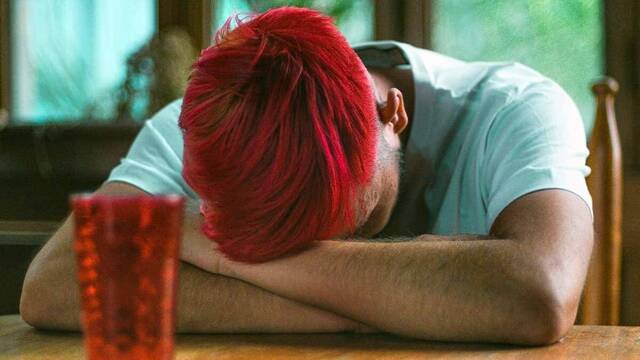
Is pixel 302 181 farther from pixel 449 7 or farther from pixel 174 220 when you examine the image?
pixel 449 7

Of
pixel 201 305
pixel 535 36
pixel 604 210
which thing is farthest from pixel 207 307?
pixel 535 36

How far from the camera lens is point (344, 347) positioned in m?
1.00

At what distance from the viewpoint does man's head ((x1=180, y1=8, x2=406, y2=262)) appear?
1062mm

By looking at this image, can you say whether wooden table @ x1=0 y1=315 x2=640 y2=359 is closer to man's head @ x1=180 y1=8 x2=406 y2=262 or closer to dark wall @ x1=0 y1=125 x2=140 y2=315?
man's head @ x1=180 y1=8 x2=406 y2=262

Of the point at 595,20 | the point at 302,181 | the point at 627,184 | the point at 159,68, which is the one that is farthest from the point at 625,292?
the point at 302,181

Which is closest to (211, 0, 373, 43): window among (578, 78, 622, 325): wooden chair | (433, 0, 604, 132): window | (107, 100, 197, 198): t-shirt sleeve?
(433, 0, 604, 132): window

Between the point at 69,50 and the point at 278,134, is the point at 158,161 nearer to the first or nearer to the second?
the point at 278,134

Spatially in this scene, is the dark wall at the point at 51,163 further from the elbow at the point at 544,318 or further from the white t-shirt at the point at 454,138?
the elbow at the point at 544,318

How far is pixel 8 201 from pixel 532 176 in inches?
80.9

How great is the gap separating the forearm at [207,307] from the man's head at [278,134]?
0.05m

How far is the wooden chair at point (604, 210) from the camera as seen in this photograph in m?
1.85

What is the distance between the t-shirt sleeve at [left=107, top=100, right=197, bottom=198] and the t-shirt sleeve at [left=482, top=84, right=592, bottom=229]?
1.62ft

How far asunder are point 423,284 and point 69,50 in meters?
2.34

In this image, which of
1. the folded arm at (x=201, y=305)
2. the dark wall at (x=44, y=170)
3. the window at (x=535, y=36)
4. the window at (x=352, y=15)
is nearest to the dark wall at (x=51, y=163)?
the dark wall at (x=44, y=170)
